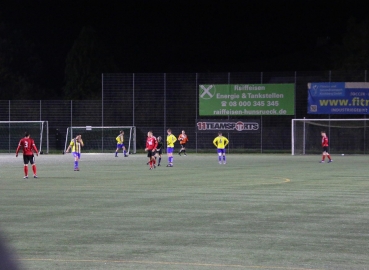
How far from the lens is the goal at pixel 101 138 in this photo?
175 ft

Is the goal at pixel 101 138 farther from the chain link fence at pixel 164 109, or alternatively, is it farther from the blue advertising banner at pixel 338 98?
the blue advertising banner at pixel 338 98

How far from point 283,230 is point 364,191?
8344mm

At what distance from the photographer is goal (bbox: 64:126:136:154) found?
53.4 m

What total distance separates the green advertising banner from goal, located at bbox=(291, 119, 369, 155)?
1683 millimetres

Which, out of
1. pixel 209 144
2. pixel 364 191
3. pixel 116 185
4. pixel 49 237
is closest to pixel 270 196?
pixel 364 191

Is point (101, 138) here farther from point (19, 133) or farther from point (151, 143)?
point (151, 143)

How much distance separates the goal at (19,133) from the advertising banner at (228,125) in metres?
12.0

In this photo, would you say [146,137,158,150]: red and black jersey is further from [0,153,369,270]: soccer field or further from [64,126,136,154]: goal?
[64,126,136,154]: goal

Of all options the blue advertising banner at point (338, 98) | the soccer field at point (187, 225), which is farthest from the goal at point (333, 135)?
the soccer field at point (187, 225)

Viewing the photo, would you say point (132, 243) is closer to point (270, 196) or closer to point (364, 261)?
point (364, 261)

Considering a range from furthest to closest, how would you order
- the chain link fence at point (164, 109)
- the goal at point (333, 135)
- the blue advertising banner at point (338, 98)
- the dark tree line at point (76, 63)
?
the dark tree line at point (76, 63) → the chain link fence at point (164, 109) → the blue advertising banner at point (338, 98) → the goal at point (333, 135)

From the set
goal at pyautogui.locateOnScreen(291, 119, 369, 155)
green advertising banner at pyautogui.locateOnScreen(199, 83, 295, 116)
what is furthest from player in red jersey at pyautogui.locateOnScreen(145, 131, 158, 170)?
green advertising banner at pyautogui.locateOnScreen(199, 83, 295, 116)

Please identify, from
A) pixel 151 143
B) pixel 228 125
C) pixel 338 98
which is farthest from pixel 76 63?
pixel 151 143

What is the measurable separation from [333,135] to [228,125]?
7544 mm
